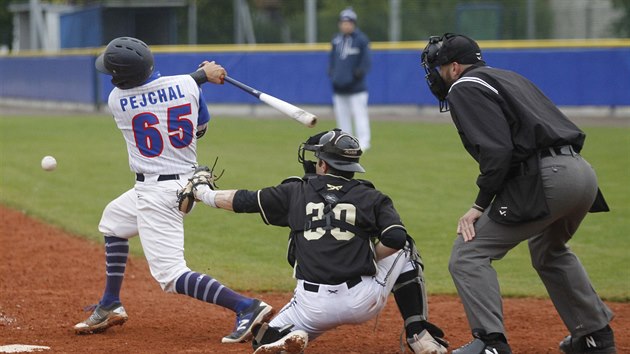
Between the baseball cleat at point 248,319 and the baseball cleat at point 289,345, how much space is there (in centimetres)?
72

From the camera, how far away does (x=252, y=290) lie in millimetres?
7926

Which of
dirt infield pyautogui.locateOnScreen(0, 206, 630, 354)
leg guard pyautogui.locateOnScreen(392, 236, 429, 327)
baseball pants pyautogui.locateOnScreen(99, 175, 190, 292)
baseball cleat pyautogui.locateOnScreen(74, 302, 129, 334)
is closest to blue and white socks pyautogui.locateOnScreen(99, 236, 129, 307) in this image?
baseball cleat pyautogui.locateOnScreen(74, 302, 129, 334)

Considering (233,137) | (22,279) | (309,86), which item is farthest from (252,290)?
(309,86)

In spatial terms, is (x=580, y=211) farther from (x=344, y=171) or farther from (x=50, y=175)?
(x=50, y=175)

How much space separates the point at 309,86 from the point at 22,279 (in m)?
15.8

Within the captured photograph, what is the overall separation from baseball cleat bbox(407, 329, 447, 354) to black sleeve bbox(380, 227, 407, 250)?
0.57 m

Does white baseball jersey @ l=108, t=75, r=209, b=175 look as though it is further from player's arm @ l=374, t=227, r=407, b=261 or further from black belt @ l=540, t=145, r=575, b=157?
black belt @ l=540, t=145, r=575, b=157

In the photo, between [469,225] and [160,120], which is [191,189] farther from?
[469,225]

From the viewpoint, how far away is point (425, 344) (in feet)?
17.3

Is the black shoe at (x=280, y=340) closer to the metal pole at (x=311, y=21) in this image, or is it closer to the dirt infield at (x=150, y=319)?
the dirt infield at (x=150, y=319)

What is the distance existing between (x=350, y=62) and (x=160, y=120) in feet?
32.8

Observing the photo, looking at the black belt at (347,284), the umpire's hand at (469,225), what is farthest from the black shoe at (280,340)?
the umpire's hand at (469,225)

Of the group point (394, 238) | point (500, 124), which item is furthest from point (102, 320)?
point (500, 124)

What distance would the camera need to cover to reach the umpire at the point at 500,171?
198 inches
